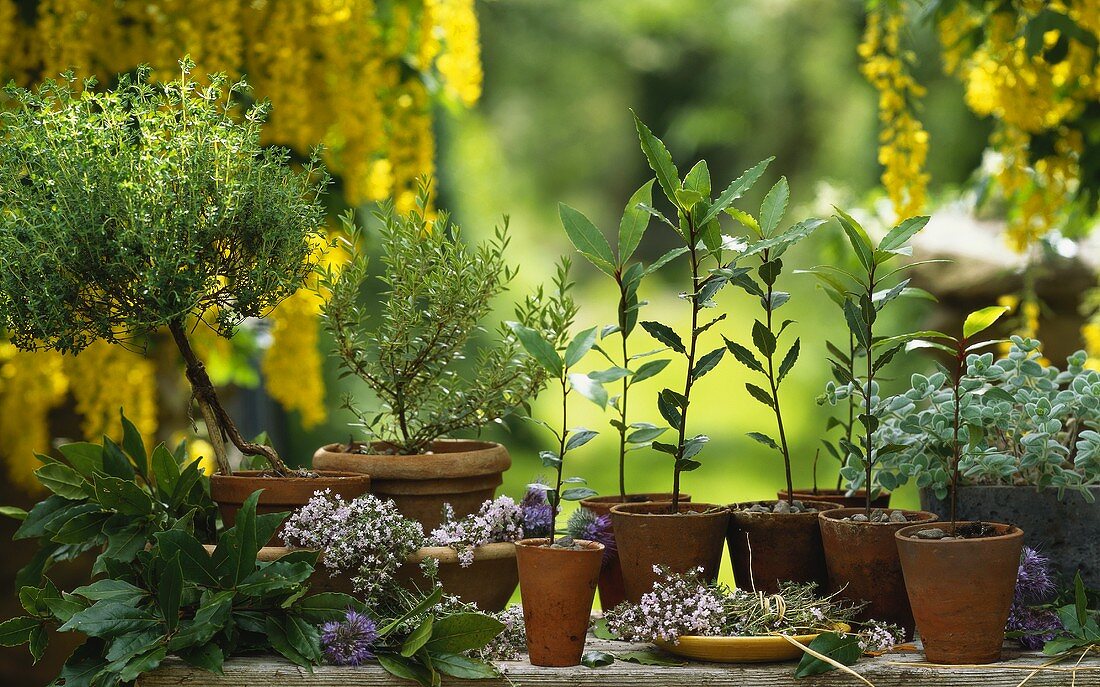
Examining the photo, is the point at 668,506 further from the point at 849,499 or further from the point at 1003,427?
the point at 1003,427

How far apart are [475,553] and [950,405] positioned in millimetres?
646

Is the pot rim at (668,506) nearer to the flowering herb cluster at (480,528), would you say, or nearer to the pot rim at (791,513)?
the pot rim at (791,513)

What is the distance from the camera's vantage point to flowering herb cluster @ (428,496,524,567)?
1.40m

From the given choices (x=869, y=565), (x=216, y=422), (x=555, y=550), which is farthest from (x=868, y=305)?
(x=216, y=422)

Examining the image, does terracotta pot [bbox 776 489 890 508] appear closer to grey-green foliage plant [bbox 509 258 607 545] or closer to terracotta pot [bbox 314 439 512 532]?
grey-green foliage plant [bbox 509 258 607 545]

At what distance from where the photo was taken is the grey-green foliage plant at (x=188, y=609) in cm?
121

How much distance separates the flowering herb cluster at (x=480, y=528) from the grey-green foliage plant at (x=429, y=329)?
132 millimetres

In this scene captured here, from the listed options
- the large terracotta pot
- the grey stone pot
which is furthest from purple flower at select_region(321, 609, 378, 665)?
the grey stone pot

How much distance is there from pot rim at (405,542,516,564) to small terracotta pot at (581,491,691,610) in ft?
0.45

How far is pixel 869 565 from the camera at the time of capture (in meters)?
1.31

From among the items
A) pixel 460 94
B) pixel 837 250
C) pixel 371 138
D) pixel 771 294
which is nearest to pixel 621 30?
pixel 837 250

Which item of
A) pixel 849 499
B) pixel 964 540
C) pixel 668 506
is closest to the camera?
pixel 964 540

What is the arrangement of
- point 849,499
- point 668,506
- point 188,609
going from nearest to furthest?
point 188,609 → point 668,506 → point 849,499

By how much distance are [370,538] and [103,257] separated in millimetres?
472
